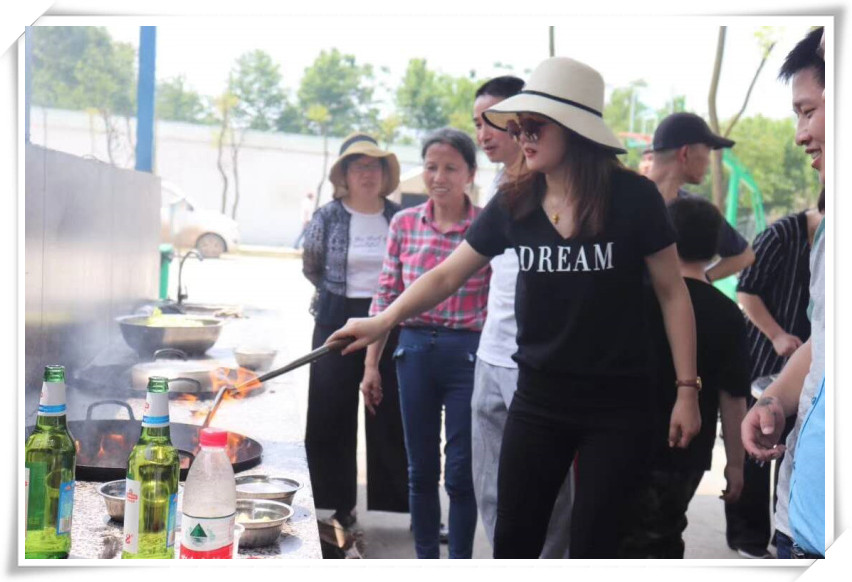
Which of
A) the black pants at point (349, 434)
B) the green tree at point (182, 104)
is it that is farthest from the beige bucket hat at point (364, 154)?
the green tree at point (182, 104)

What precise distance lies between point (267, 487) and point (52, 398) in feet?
1.81

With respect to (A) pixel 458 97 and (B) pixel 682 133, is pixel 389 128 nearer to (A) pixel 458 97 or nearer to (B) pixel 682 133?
(A) pixel 458 97

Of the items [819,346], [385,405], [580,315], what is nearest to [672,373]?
[580,315]

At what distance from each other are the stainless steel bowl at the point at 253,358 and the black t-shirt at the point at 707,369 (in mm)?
1767

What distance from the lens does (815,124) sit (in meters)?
1.63

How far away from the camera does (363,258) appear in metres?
4.11

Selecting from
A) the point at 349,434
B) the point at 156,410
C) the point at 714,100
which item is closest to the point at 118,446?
the point at 156,410

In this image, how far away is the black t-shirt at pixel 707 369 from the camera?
2.44 m

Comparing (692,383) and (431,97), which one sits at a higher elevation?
(431,97)

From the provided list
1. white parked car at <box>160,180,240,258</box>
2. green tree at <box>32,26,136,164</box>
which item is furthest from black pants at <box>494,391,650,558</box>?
white parked car at <box>160,180,240,258</box>

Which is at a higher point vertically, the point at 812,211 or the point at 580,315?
the point at 812,211

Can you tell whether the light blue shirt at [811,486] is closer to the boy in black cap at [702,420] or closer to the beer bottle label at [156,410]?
the boy in black cap at [702,420]
